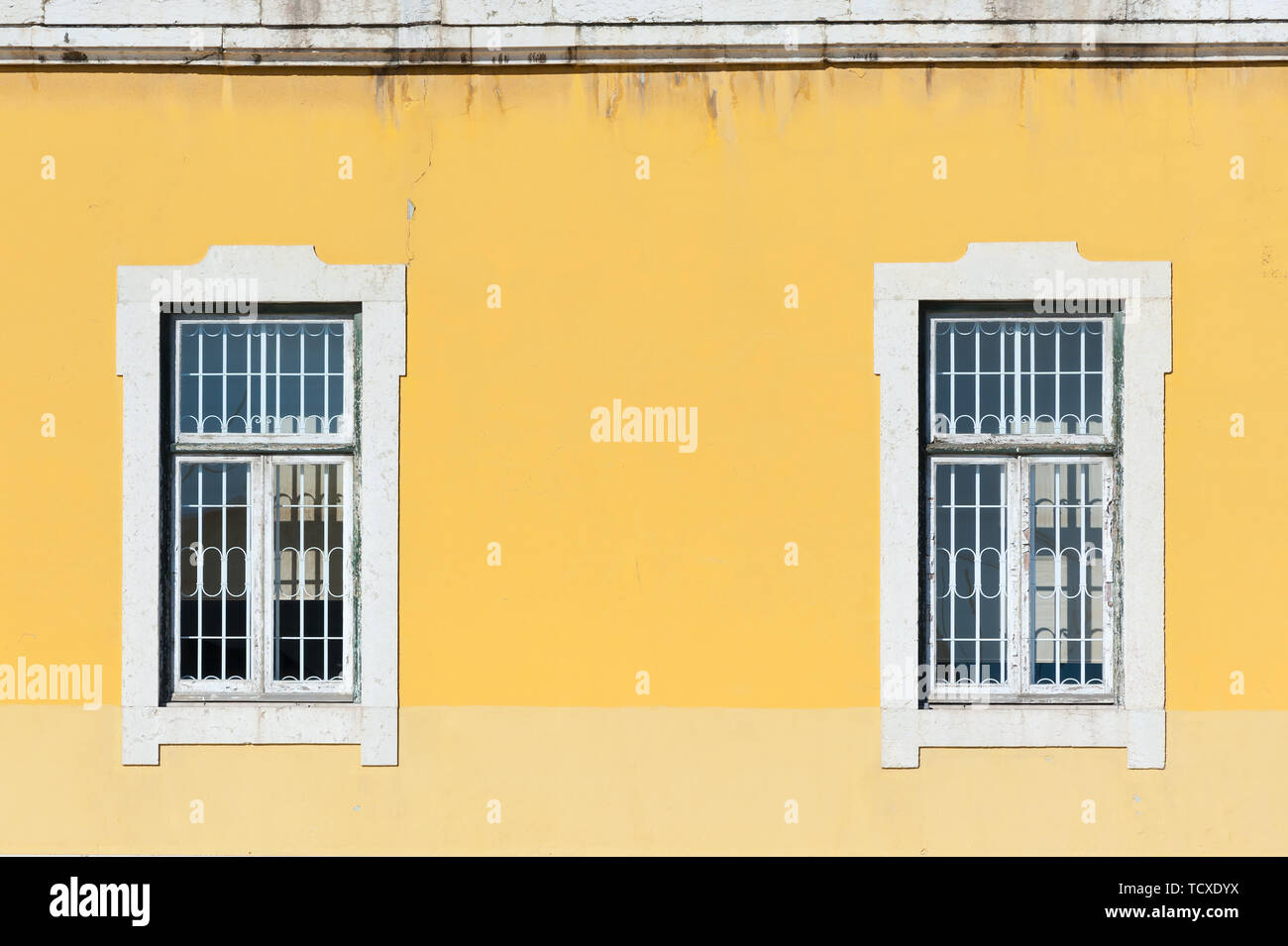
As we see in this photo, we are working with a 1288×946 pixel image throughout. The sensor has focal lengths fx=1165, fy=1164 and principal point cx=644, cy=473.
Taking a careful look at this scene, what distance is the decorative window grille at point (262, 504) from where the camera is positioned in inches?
192

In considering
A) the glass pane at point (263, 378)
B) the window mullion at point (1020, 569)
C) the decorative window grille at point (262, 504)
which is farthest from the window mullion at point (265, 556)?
the window mullion at point (1020, 569)

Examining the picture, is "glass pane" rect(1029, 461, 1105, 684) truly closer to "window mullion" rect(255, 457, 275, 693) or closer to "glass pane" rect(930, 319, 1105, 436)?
"glass pane" rect(930, 319, 1105, 436)

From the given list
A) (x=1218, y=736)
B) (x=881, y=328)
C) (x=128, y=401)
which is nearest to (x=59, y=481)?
(x=128, y=401)

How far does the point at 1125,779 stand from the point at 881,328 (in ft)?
6.82

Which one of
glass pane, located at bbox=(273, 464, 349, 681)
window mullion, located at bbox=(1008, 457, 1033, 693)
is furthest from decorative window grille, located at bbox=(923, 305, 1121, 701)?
glass pane, located at bbox=(273, 464, 349, 681)

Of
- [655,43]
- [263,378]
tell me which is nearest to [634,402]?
[655,43]

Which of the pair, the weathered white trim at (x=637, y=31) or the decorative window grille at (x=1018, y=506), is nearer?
the weathered white trim at (x=637, y=31)

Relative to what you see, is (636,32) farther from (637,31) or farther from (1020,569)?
(1020,569)

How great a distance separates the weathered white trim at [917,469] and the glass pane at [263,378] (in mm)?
2287

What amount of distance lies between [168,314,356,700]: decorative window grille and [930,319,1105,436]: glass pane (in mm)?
2504

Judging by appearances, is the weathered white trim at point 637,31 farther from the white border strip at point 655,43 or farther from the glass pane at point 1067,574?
the glass pane at point 1067,574

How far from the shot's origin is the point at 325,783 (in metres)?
4.77

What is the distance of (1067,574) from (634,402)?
1.96 metres

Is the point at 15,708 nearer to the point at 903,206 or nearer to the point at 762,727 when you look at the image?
the point at 762,727
